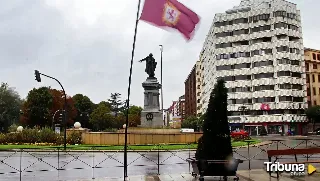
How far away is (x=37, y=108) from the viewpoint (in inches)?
2958

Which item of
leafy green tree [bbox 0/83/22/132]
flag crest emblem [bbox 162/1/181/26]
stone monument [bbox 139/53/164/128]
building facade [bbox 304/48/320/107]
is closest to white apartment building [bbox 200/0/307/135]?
building facade [bbox 304/48/320/107]

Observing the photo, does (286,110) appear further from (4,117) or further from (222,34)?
(4,117)

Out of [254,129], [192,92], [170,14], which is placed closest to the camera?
[170,14]

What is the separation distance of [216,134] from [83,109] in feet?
309

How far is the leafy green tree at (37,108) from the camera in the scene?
247 feet

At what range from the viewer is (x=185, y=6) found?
42.2 ft

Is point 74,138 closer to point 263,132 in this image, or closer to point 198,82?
point 263,132

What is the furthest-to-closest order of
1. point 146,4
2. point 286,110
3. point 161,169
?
point 286,110 < point 161,169 < point 146,4

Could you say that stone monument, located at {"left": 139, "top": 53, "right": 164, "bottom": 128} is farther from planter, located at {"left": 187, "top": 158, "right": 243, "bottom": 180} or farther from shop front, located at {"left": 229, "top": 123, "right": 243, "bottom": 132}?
shop front, located at {"left": 229, "top": 123, "right": 243, "bottom": 132}

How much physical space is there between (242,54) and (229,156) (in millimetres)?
67780

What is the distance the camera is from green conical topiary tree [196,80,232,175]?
11.0m

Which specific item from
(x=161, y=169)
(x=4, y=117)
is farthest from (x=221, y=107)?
(x=4, y=117)
